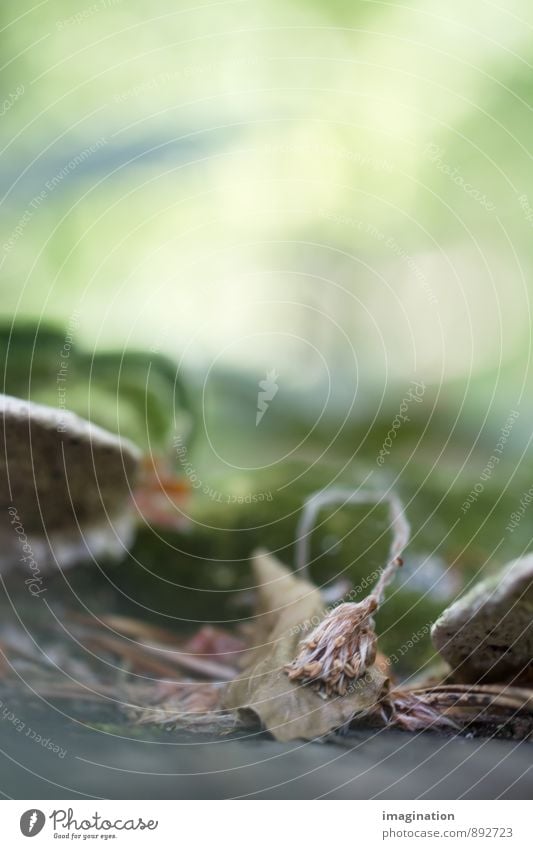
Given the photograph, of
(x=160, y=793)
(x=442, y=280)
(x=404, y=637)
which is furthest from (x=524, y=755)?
(x=442, y=280)

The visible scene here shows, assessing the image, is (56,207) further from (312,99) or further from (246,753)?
(246,753)

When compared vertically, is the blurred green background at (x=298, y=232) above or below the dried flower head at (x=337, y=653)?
above

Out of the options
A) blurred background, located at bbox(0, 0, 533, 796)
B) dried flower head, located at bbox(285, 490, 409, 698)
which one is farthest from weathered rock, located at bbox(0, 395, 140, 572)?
dried flower head, located at bbox(285, 490, 409, 698)

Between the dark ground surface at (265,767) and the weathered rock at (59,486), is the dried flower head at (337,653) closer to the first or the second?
the dark ground surface at (265,767)

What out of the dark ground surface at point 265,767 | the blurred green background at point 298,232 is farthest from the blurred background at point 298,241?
A: the dark ground surface at point 265,767

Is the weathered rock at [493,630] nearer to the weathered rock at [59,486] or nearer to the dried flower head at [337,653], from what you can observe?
the dried flower head at [337,653]

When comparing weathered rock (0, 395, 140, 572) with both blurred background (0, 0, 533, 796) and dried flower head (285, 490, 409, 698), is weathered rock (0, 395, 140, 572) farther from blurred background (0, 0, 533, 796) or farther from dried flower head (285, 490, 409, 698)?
dried flower head (285, 490, 409, 698)

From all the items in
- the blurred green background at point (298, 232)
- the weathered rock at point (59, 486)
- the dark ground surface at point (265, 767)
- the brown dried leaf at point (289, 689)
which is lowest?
the dark ground surface at point (265, 767)

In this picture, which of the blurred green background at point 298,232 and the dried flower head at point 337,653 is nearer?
the dried flower head at point 337,653
